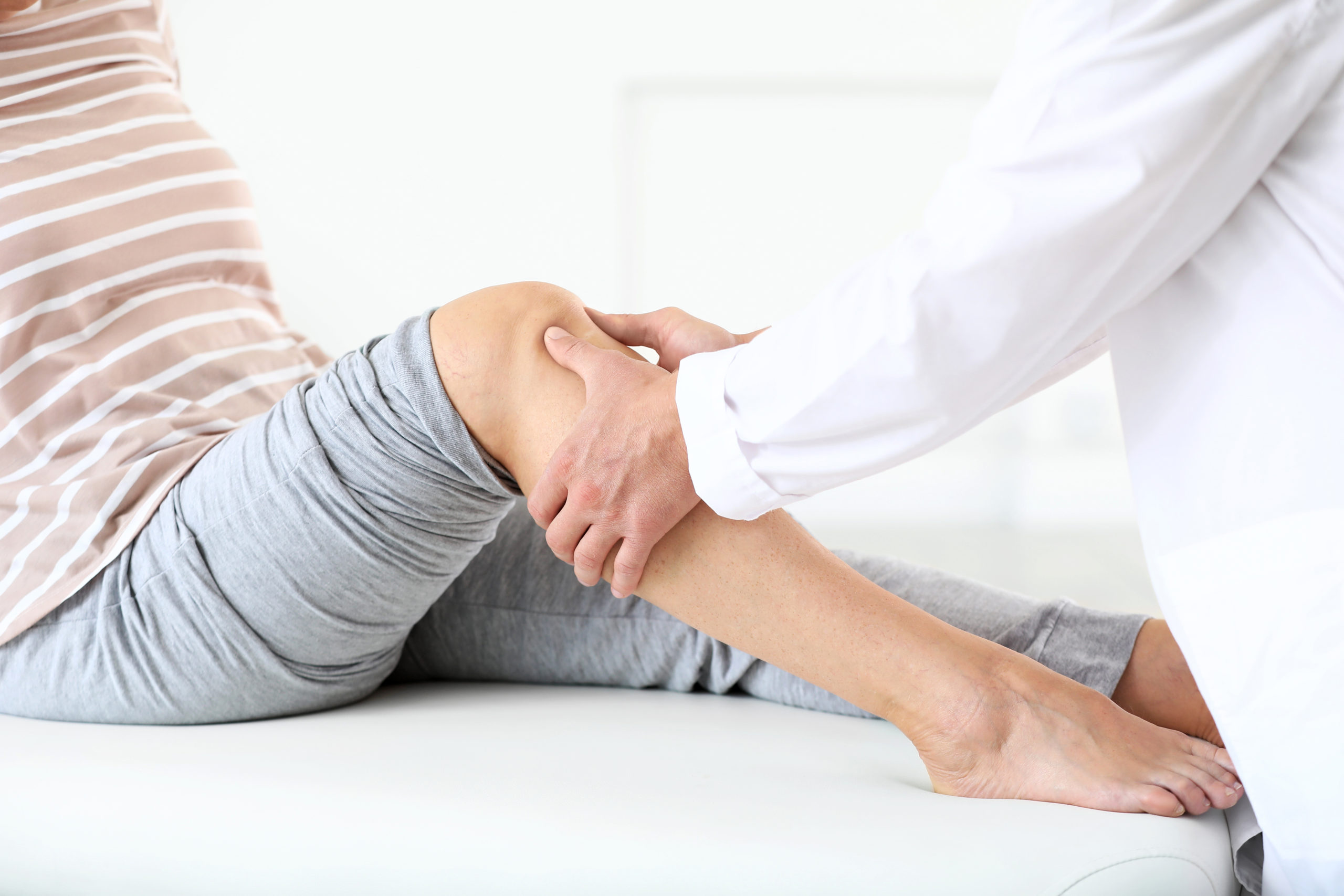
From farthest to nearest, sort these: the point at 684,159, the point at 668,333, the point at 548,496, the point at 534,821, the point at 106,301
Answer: the point at 684,159, the point at 106,301, the point at 668,333, the point at 548,496, the point at 534,821

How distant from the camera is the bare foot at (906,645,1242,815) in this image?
68 centimetres

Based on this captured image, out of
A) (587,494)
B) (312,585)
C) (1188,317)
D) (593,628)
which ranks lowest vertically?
(593,628)

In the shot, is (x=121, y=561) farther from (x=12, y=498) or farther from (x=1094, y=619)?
(x=1094, y=619)

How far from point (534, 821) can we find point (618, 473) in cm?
23

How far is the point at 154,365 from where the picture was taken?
100 cm

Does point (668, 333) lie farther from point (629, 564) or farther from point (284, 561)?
point (284, 561)

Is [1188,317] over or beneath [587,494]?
over

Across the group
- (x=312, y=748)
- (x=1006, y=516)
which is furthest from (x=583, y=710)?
(x=1006, y=516)

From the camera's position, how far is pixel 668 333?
0.88 meters

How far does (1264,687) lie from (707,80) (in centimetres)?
304

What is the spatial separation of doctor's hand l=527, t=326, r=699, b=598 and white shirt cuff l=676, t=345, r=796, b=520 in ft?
0.08

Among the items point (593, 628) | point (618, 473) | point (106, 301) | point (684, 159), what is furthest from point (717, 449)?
point (684, 159)

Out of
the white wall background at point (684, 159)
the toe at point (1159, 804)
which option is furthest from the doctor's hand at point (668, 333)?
the white wall background at point (684, 159)

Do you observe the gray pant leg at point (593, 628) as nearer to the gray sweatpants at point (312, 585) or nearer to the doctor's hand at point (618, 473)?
the gray sweatpants at point (312, 585)
